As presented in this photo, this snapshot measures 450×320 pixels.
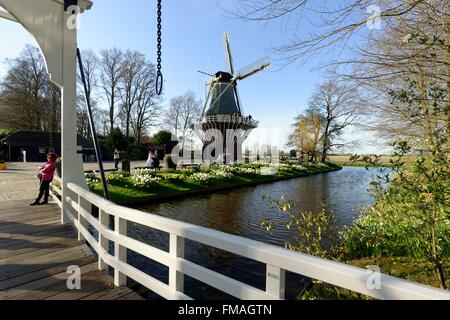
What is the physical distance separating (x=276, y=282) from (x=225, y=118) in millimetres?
30207

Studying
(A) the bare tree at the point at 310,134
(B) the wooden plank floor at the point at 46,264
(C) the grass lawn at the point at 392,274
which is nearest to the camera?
(B) the wooden plank floor at the point at 46,264

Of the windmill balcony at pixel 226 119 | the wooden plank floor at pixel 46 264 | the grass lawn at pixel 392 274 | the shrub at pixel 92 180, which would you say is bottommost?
the grass lawn at pixel 392 274

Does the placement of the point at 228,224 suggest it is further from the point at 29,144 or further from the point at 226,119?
the point at 29,144

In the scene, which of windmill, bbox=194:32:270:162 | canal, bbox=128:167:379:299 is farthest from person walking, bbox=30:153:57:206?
windmill, bbox=194:32:270:162

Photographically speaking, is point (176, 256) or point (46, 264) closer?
point (176, 256)

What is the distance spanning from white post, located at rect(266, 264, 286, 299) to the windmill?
94.2ft

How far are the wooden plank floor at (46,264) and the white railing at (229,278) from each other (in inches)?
8.0

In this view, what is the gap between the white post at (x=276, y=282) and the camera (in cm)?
172

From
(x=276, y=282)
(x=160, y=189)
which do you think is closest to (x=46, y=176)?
(x=160, y=189)

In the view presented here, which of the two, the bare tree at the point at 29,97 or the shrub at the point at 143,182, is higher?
the bare tree at the point at 29,97

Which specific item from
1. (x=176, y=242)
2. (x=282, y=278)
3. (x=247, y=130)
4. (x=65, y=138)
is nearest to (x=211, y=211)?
(x=65, y=138)

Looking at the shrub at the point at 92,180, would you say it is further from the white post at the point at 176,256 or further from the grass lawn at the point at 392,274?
the white post at the point at 176,256

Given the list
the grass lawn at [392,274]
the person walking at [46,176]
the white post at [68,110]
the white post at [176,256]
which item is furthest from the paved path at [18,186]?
the grass lawn at [392,274]

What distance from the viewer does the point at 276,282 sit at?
5.69 ft
